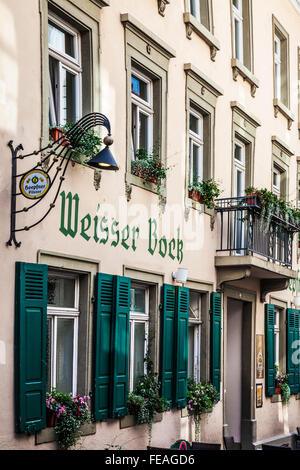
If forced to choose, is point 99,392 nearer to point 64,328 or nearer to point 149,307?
point 64,328

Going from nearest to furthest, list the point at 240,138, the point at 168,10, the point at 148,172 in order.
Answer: the point at 148,172 < the point at 168,10 < the point at 240,138

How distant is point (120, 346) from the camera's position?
10.4m

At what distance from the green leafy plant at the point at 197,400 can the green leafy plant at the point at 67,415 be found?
3445 millimetres

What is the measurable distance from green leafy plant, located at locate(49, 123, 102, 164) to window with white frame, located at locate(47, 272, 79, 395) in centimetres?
136

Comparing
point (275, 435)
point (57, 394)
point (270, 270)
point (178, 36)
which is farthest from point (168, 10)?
point (275, 435)

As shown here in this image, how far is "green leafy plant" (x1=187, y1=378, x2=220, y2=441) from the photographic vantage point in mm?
12555

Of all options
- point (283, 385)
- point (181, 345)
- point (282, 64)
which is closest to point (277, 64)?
point (282, 64)

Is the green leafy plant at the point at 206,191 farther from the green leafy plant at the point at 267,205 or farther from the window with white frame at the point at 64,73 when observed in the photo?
the window with white frame at the point at 64,73

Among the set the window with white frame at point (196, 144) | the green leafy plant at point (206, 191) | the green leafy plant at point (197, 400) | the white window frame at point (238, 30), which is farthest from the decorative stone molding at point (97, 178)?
the white window frame at point (238, 30)

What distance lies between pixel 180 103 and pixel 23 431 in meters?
6.07

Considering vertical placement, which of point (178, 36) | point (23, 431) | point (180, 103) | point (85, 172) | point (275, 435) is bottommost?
point (275, 435)

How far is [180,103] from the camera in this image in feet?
41.5

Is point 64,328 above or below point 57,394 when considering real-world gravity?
above

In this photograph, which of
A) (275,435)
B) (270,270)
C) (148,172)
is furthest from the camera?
(275,435)
